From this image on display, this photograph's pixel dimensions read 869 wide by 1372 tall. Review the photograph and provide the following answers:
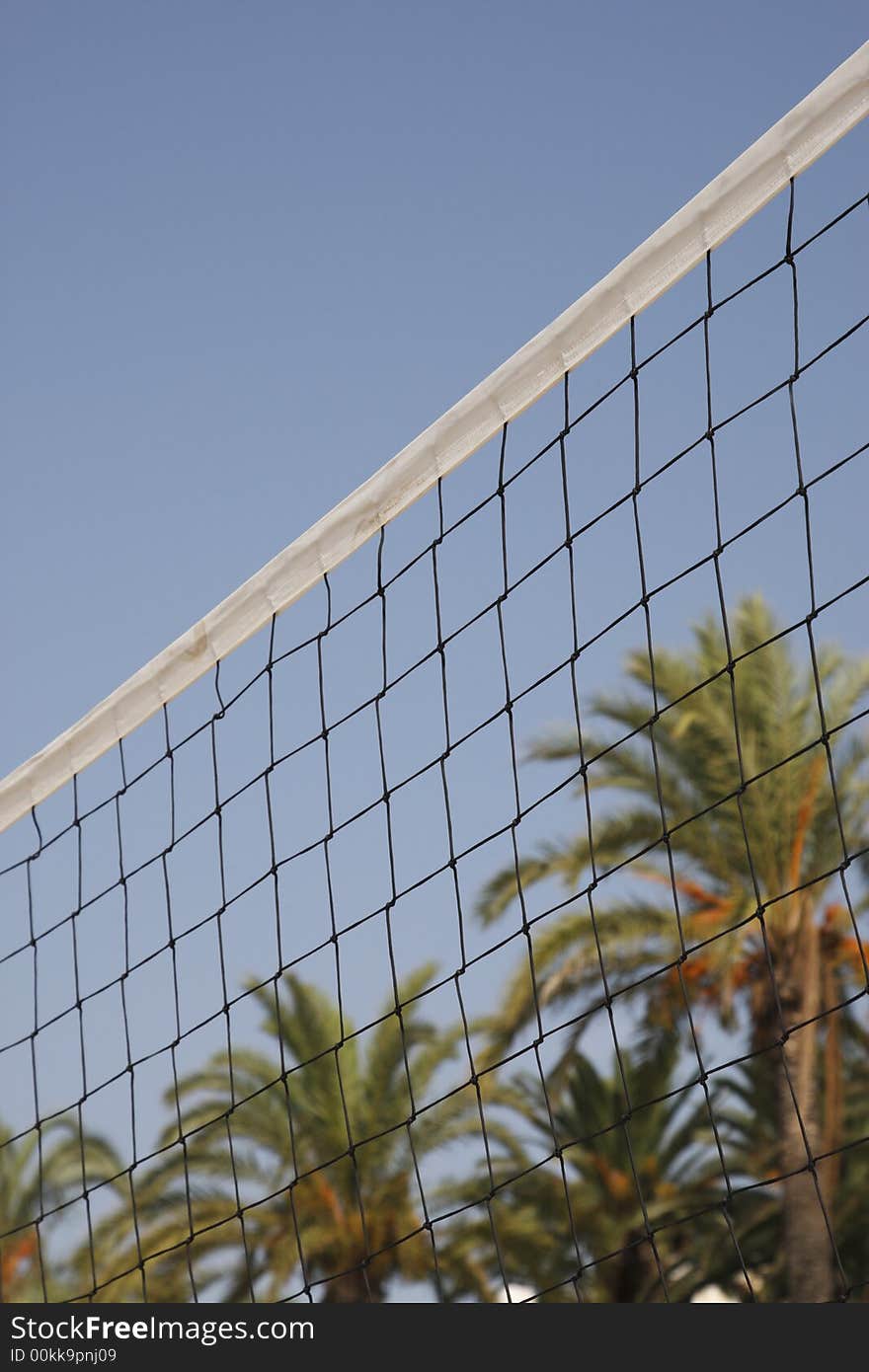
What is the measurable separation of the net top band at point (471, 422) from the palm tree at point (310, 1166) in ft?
29.3

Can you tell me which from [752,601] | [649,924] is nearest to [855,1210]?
[649,924]

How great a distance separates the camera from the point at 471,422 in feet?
12.3

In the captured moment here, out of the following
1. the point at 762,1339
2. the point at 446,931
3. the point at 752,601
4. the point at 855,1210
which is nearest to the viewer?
the point at 762,1339

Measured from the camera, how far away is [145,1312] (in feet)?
9.82

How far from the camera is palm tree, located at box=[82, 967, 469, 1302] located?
13078 millimetres

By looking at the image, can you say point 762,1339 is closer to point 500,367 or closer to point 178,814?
point 500,367

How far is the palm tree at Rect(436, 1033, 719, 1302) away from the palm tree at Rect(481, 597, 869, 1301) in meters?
0.73

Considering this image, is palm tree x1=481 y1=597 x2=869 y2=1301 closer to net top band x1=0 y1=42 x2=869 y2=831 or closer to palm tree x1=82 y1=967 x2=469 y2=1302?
palm tree x1=82 y1=967 x2=469 y2=1302

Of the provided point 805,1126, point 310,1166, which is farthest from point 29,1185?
point 805,1126

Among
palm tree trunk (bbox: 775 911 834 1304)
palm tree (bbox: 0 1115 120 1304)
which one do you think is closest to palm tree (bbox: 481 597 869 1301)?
palm tree trunk (bbox: 775 911 834 1304)

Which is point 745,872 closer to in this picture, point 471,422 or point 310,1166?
point 310,1166

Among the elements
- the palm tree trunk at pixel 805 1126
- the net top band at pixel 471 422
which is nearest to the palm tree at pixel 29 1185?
the palm tree trunk at pixel 805 1126

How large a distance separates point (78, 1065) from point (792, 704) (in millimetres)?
8555

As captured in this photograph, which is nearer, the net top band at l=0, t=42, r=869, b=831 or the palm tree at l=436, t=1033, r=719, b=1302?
the net top band at l=0, t=42, r=869, b=831
